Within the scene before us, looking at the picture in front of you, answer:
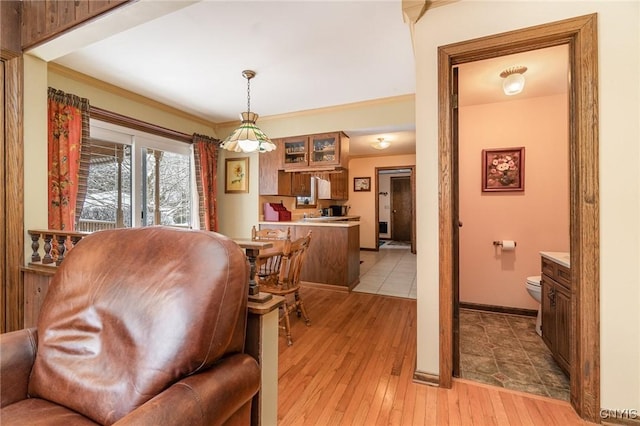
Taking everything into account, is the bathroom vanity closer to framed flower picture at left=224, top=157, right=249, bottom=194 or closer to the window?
framed flower picture at left=224, top=157, right=249, bottom=194

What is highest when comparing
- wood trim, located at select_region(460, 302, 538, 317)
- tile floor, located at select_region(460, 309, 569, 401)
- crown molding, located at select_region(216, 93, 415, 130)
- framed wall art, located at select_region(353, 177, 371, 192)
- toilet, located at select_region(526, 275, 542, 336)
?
crown molding, located at select_region(216, 93, 415, 130)

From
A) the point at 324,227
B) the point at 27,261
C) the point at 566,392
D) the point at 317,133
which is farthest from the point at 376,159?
the point at 27,261

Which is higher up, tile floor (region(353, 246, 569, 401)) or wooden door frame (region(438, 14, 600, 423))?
wooden door frame (region(438, 14, 600, 423))

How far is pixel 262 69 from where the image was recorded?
2740 mm

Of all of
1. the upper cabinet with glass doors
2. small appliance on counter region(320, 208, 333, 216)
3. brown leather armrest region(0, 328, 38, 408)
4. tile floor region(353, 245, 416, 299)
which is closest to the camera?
brown leather armrest region(0, 328, 38, 408)

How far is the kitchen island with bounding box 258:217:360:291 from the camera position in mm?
3719

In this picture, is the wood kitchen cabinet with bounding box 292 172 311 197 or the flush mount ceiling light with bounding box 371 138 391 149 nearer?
the flush mount ceiling light with bounding box 371 138 391 149

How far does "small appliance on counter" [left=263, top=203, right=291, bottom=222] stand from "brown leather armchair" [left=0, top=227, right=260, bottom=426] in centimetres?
325

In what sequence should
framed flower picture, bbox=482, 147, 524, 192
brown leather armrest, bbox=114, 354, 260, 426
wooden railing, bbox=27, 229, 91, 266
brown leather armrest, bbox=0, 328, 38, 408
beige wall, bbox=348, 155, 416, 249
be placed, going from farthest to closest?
beige wall, bbox=348, 155, 416, 249 → framed flower picture, bbox=482, 147, 524, 192 → wooden railing, bbox=27, 229, 91, 266 → brown leather armrest, bbox=0, 328, 38, 408 → brown leather armrest, bbox=114, 354, 260, 426

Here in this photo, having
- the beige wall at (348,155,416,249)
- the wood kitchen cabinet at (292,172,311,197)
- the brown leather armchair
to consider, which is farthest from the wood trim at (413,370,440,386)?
the beige wall at (348,155,416,249)

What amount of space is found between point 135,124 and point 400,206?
7.21 meters

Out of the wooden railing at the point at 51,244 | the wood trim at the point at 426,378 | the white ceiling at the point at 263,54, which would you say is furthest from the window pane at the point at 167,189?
the wood trim at the point at 426,378

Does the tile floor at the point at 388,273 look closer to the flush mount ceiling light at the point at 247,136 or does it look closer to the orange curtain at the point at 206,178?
the flush mount ceiling light at the point at 247,136

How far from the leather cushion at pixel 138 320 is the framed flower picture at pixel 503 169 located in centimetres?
302
